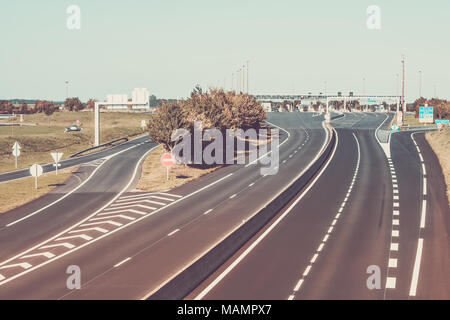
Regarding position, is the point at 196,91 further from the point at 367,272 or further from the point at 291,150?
the point at 367,272

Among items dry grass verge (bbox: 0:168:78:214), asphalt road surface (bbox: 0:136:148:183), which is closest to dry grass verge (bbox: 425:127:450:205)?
dry grass verge (bbox: 0:168:78:214)

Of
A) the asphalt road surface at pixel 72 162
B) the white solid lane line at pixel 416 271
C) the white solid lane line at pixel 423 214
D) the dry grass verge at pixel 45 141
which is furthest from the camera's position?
the dry grass verge at pixel 45 141

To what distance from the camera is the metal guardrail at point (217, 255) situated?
17.6 metres

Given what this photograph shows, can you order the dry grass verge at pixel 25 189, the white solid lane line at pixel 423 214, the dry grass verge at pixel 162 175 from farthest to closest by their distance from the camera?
the dry grass verge at pixel 162 175
the dry grass verge at pixel 25 189
the white solid lane line at pixel 423 214

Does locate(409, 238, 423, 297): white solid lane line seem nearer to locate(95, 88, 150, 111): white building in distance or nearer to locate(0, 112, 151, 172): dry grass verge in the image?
locate(95, 88, 150, 111): white building in distance

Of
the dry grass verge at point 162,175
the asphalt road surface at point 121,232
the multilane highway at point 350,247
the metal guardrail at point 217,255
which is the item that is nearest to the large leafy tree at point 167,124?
the dry grass verge at point 162,175

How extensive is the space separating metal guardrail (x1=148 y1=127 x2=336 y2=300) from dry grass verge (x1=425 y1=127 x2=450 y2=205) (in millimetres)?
13993

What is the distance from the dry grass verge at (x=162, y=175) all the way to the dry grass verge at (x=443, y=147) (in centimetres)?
2078

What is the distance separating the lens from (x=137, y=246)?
84.7ft

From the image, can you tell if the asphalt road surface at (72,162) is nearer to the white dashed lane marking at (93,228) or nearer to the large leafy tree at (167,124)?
the large leafy tree at (167,124)

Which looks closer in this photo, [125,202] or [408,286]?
[408,286]

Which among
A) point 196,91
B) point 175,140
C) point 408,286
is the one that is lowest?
point 408,286
